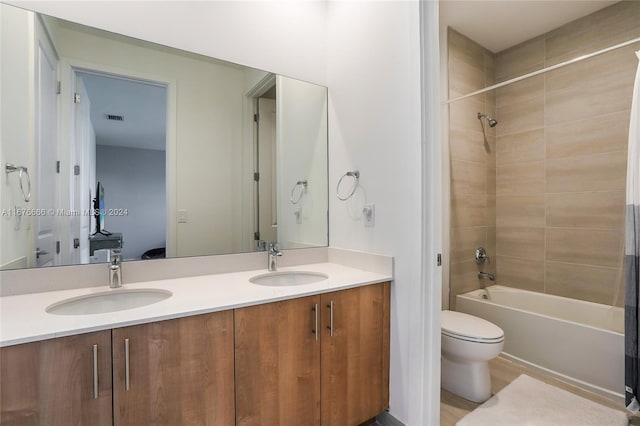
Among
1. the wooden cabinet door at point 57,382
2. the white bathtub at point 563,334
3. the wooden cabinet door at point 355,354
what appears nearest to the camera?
the wooden cabinet door at point 57,382

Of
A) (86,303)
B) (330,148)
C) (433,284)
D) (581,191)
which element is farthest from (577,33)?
(86,303)

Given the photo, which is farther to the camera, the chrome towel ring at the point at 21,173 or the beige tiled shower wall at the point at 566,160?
the beige tiled shower wall at the point at 566,160

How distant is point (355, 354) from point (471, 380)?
85cm

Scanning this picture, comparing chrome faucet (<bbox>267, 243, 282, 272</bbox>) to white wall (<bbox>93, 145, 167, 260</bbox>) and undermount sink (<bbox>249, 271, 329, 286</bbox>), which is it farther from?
white wall (<bbox>93, 145, 167, 260</bbox>)

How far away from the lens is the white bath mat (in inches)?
61.9

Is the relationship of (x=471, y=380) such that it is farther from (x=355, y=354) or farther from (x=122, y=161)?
(x=122, y=161)

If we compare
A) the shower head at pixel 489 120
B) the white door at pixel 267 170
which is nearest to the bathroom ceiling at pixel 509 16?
the shower head at pixel 489 120

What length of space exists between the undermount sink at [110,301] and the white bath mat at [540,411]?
1.62 m

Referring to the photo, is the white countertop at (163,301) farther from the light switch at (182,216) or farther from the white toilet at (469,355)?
the white toilet at (469,355)

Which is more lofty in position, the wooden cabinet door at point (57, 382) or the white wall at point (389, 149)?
the white wall at point (389, 149)

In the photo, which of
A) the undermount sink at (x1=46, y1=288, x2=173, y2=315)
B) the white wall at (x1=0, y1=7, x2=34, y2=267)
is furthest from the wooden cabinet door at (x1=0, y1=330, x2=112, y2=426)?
the white wall at (x1=0, y1=7, x2=34, y2=267)

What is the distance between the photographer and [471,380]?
1777 millimetres

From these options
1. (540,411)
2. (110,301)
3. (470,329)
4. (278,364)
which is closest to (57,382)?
(110,301)

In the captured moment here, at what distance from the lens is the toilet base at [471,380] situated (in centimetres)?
177
